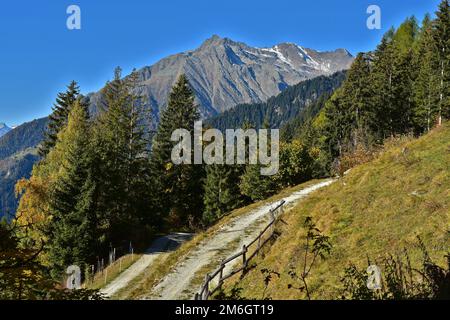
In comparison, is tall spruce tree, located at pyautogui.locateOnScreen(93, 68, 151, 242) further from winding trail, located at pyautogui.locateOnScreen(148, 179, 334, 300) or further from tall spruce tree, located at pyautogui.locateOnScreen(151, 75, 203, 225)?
winding trail, located at pyautogui.locateOnScreen(148, 179, 334, 300)

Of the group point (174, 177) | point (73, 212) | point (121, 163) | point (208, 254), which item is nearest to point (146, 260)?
point (73, 212)

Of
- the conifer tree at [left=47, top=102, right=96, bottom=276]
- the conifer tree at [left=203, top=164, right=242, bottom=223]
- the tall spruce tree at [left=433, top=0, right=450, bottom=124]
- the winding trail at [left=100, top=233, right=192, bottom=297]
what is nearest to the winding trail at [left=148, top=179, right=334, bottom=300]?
the winding trail at [left=100, top=233, right=192, bottom=297]

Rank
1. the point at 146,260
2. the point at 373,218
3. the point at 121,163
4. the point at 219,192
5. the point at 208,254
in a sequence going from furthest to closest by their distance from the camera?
the point at 219,192
the point at 121,163
the point at 146,260
the point at 208,254
the point at 373,218

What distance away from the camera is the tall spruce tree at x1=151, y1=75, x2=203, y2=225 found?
2156 inches

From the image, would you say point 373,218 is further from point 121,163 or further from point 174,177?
point 174,177

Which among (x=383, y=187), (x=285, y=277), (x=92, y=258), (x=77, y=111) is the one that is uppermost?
(x=77, y=111)

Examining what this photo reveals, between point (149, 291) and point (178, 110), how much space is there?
4027 cm

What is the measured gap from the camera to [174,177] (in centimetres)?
5566

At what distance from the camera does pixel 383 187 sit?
20422 mm

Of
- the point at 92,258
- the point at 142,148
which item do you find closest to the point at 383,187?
the point at 92,258

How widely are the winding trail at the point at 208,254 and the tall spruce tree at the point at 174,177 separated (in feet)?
68.2

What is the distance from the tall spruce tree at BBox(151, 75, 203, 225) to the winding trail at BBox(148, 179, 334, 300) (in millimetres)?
20797

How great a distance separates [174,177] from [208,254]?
97.8 feet

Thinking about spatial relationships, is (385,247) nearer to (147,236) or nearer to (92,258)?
(92,258)
